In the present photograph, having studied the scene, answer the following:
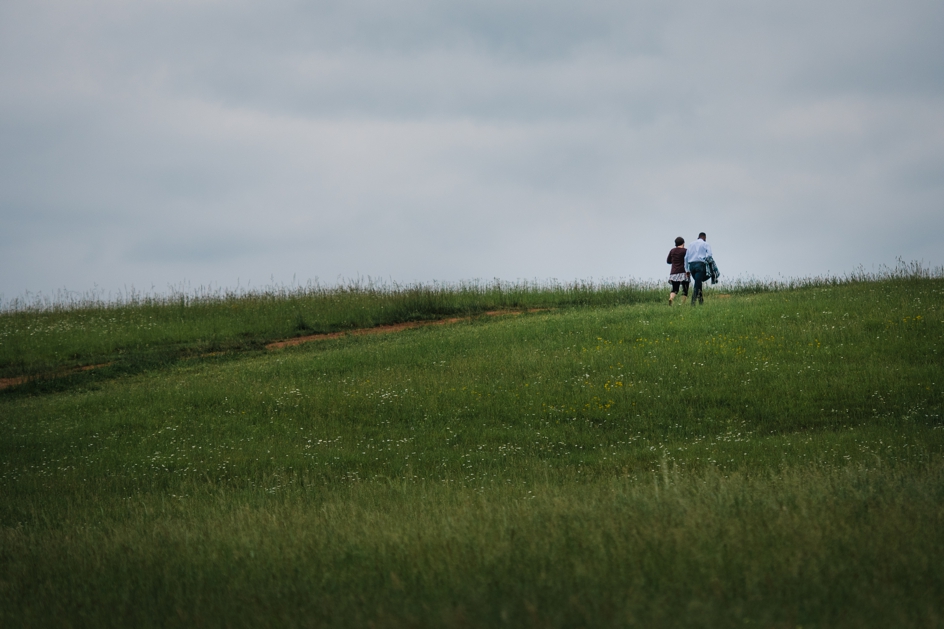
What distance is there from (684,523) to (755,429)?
25.8ft

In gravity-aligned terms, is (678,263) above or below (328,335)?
above

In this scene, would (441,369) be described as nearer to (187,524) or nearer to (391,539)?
(187,524)

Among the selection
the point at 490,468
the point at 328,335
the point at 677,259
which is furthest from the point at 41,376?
the point at 677,259

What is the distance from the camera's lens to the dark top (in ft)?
82.3

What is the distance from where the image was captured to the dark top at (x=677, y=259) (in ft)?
82.3

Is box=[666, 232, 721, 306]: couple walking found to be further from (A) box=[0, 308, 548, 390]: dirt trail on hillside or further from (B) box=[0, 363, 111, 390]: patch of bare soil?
(B) box=[0, 363, 111, 390]: patch of bare soil

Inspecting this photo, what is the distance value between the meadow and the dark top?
6.71 ft

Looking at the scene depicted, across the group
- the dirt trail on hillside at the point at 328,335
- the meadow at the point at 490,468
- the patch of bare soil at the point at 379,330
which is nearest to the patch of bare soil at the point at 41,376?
the dirt trail on hillside at the point at 328,335

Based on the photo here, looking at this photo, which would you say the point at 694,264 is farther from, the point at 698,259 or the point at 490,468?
the point at 490,468

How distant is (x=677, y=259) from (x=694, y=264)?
1012 mm

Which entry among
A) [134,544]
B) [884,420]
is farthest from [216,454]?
[884,420]

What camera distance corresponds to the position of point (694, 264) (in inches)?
Result: 957

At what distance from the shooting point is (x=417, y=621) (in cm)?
398

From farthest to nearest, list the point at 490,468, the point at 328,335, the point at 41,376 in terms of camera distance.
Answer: the point at 328,335
the point at 41,376
the point at 490,468
